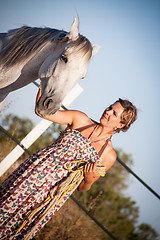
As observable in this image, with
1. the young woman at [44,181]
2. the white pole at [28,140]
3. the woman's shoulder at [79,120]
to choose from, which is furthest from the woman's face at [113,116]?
the white pole at [28,140]

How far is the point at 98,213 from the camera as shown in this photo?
264 cm

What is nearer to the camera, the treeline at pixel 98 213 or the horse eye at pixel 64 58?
the horse eye at pixel 64 58

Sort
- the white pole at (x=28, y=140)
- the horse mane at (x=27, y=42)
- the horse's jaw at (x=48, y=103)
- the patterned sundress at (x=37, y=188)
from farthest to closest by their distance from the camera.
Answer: the white pole at (x=28, y=140)
the patterned sundress at (x=37, y=188)
the horse mane at (x=27, y=42)
the horse's jaw at (x=48, y=103)

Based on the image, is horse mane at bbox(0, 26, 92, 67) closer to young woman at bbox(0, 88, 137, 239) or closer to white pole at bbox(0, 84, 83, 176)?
young woman at bbox(0, 88, 137, 239)

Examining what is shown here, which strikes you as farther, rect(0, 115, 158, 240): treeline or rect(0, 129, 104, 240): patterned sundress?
rect(0, 115, 158, 240): treeline

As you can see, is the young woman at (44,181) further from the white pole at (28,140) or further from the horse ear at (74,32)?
the white pole at (28,140)

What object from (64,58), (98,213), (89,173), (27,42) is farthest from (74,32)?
(98,213)

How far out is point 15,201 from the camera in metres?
1.41

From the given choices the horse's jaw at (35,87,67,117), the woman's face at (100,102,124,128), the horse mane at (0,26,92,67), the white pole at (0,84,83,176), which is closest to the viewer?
the horse's jaw at (35,87,67,117)

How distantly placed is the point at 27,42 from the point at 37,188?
100cm

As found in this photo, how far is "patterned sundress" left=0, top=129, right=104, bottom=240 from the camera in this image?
1.42 m

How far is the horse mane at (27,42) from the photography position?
1.23 m

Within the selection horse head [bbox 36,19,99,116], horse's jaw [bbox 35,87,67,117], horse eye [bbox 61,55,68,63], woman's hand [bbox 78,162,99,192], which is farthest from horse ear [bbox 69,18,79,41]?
woman's hand [bbox 78,162,99,192]

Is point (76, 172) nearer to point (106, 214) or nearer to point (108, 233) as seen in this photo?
point (108, 233)
